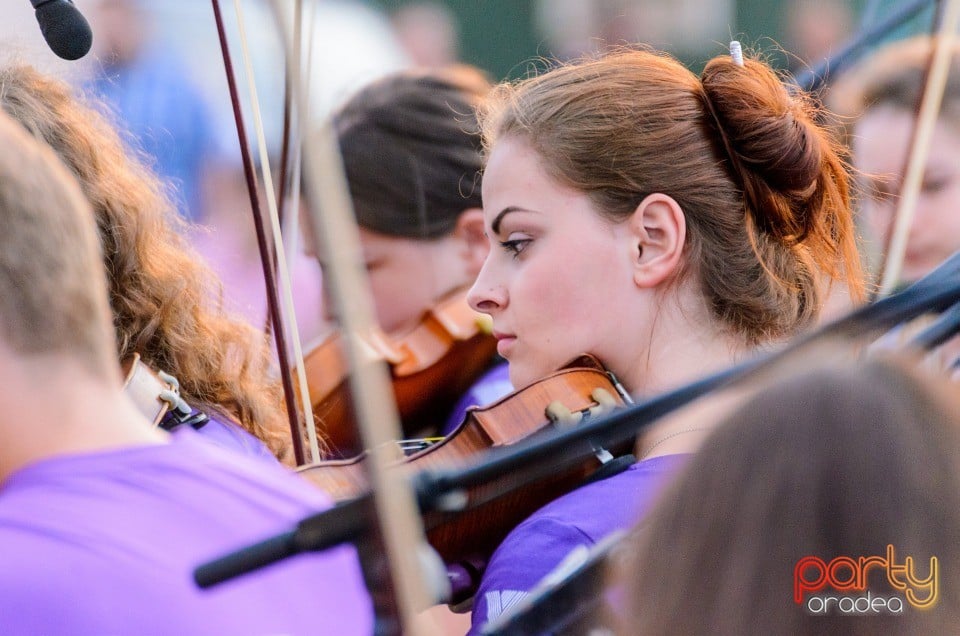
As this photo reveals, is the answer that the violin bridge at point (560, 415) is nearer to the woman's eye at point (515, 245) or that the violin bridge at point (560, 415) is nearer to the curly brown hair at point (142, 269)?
the woman's eye at point (515, 245)

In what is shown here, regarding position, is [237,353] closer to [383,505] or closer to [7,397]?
[7,397]

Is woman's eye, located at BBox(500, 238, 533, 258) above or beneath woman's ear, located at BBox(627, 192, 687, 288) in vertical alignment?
above

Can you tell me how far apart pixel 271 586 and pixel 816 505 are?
1.59 feet

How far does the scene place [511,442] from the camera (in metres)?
1.45

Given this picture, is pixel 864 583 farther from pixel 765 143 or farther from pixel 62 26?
pixel 62 26

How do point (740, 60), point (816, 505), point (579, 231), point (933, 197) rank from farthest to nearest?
point (933, 197)
point (740, 60)
point (579, 231)
point (816, 505)

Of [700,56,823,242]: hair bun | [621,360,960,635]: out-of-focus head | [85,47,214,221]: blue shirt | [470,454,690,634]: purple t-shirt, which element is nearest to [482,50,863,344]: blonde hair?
[700,56,823,242]: hair bun

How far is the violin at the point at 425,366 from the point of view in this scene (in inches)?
93.2

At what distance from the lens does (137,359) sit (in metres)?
1.61

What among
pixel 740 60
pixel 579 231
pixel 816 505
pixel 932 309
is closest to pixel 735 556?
pixel 816 505

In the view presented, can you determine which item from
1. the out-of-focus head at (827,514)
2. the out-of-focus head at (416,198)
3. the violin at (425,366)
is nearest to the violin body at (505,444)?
the out-of-focus head at (827,514)

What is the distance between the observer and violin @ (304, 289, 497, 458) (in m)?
2.37

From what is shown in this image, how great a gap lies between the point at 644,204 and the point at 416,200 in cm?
106

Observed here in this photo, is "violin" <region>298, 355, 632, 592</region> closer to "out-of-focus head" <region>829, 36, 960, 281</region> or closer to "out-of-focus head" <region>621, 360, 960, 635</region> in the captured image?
"out-of-focus head" <region>621, 360, 960, 635</region>
